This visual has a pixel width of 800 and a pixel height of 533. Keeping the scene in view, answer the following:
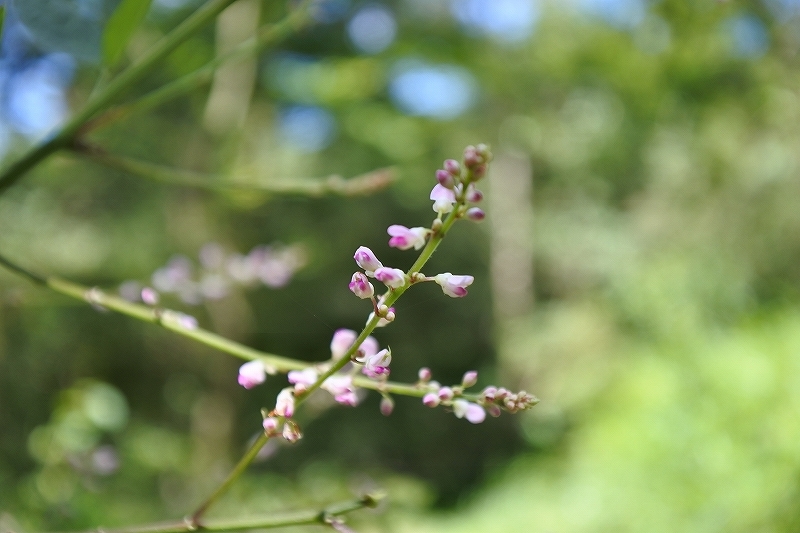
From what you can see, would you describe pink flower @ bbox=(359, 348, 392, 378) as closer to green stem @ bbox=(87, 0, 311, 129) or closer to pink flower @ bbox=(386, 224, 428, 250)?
pink flower @ bbox=(386, 224, 428, 250)

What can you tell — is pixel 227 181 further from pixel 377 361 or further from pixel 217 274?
pixel 217 274

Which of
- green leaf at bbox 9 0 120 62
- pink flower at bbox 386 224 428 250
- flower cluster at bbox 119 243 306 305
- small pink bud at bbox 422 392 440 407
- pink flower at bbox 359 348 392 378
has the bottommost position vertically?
pink flower at bbox 359 348 392 378

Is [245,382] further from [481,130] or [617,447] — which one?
[481,130]

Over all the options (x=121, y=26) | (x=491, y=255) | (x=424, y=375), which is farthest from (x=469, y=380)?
(x=491, y=255)

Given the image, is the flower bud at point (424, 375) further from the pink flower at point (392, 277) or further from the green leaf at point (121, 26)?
the green leaf at point (121, 26)

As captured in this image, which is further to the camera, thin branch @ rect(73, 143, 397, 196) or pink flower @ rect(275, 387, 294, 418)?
thin branch @ rect(73, 143, 397, 196)

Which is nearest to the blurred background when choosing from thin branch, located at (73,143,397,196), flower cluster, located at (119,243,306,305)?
flower cluster, located at (119,243,306,305)

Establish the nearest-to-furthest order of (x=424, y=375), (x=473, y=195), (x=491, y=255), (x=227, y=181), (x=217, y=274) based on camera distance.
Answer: (x=473, y=195), (x=424, y=375), (x=227, y=181), (x=217, y=274), (x=491, y=255)
